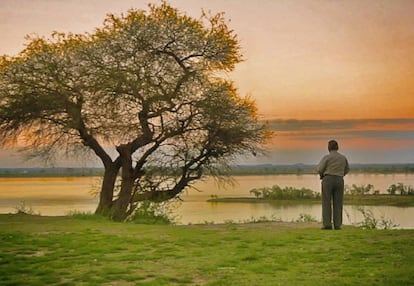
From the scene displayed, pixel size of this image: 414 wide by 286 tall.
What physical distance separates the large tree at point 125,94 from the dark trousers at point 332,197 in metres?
6.93

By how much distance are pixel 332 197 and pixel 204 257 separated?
15.8ft

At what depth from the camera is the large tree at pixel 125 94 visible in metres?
18.7

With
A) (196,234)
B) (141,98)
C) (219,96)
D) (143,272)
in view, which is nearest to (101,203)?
(141,98)

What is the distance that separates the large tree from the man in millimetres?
6779

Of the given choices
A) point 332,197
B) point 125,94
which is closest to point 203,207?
point 125,94

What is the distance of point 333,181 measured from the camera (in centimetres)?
1324

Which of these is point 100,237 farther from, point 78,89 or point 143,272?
point 78,89

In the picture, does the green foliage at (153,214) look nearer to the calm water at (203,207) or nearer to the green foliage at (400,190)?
the calm water at (203,207)

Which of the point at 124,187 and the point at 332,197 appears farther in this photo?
the point at 124,187

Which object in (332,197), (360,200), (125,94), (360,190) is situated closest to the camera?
(332,197)

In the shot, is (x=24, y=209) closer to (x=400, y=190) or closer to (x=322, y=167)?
(x=322, y=167)

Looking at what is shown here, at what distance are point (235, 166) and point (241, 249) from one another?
457 inches

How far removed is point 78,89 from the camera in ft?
61.2

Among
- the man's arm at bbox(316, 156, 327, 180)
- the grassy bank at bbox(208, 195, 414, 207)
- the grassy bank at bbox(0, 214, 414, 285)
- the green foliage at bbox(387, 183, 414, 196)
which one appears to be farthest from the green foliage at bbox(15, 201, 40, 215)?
the green foliage at bbox(387, 183, 414, 196)
